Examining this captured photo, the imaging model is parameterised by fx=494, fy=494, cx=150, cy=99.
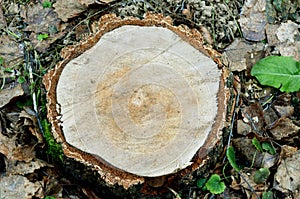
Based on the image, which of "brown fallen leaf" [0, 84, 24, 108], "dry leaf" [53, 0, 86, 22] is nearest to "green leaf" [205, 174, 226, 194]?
"brown fallen leaf" [0, 84, 24, 108]

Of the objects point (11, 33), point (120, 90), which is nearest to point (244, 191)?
point (120, 90)

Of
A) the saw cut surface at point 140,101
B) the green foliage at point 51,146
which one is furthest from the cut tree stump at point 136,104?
the green foliage at point 51,146

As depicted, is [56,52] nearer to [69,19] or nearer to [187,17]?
[69,19]

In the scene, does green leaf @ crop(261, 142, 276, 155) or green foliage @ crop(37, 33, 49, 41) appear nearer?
green leaf @ crop(261, 142, 276, 155)

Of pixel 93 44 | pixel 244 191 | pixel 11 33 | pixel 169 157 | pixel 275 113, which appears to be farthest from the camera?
pixel 11 33

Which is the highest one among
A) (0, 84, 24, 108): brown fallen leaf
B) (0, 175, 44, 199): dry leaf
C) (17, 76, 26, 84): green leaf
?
(17, 76, 26, 84): green leaf

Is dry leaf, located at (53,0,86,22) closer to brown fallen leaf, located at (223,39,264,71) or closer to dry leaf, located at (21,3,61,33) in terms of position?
dry leaf, located at (21,3,61,33)

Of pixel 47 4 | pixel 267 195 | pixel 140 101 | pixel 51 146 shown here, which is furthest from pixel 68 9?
pixel 267 195
